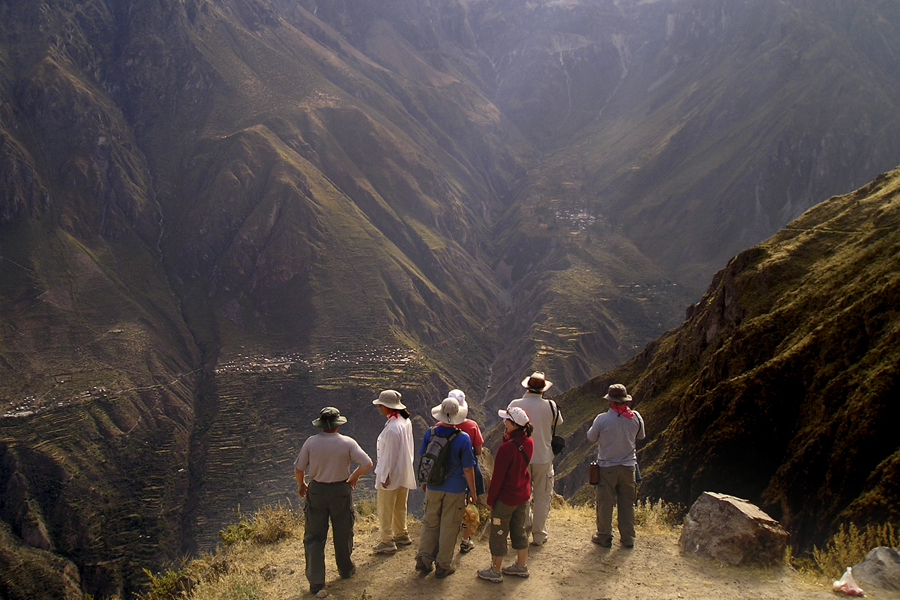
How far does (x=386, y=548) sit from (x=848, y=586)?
6.85 metres

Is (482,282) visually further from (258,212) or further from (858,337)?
(858,337)

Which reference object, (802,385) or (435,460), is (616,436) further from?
(802,385)

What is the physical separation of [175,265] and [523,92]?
13473 centimetres

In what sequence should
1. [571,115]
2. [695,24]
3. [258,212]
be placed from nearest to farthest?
[258,212] < [695,24] < [571,115]

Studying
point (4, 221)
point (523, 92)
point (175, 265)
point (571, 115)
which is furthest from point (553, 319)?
point (523, 92)

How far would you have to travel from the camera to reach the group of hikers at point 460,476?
29.9 ft

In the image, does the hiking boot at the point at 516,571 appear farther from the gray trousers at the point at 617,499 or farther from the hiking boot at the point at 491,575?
the gray trousers at the point at 617,499

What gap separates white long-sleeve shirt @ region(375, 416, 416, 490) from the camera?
33.7 feet

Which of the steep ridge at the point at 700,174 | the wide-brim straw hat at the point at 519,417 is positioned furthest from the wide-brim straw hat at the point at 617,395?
the steep ridge at the point at 700,174

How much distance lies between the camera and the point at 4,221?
253ft

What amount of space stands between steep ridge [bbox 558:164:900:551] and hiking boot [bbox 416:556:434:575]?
22.6 feet

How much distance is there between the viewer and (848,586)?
26.6ft

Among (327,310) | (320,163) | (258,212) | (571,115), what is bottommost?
(327,310)

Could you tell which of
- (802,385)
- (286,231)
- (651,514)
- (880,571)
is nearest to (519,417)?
(880,571)
